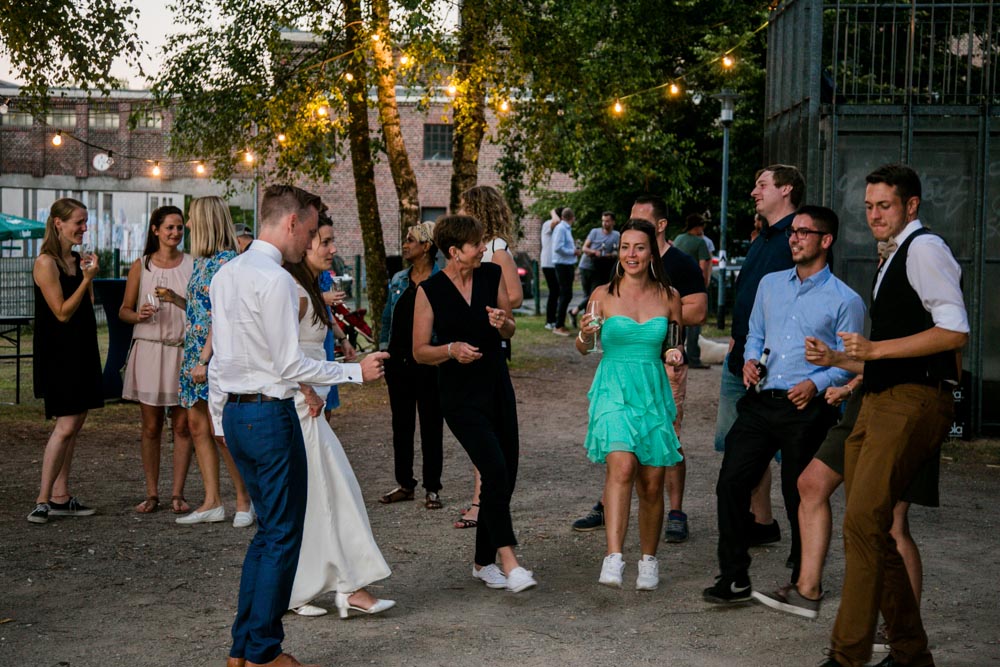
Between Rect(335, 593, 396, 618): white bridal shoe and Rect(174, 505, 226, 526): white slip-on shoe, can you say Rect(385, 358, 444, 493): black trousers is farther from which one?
Rect(335, 593, 396, 618): white bridal shoe

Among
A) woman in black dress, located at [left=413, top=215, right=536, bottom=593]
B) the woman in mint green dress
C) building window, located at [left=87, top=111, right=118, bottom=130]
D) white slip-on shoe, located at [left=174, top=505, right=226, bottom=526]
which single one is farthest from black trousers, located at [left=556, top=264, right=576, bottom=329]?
building window, located at [left=87, top=111, right=118, bottom=130]

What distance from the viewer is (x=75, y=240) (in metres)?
7.97

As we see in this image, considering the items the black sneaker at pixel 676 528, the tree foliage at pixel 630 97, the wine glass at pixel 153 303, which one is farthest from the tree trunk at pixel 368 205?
the black sneaker at pixel 676 528

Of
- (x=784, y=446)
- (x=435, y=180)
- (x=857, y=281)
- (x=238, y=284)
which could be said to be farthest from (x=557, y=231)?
(x=435, y=180)

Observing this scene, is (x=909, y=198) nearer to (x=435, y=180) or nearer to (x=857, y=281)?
(x=857, y=281)

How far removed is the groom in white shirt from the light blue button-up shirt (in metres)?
2.17

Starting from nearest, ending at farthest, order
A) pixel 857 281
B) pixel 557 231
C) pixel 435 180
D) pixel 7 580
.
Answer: pixel 7 580 < pixel 857 281 < pixel 557 231 < pixel 435 180

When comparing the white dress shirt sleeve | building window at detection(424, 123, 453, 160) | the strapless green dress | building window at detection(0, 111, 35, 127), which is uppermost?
building window at detection(0, 111, 35, 127)

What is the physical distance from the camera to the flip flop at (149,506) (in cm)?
821

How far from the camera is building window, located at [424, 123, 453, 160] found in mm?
45531

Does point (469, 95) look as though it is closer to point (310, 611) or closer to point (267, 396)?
point (310, 611)

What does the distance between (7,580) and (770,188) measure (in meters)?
4.63

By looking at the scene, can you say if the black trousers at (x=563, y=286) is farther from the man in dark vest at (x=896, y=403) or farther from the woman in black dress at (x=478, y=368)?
the man in dark vest at (x=896, y=403)

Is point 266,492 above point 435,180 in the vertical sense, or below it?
below
